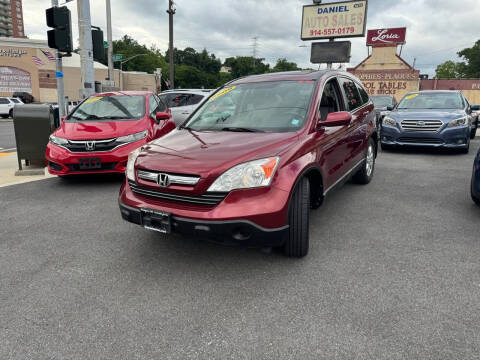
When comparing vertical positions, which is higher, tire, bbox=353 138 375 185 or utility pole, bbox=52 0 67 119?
utility pole, bbox=52 0 67 119

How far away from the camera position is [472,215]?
455 centimetres

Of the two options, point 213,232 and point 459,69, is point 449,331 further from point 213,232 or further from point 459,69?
point 459,69

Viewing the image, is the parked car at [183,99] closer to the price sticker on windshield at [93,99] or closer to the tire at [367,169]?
the price sticker on windshield at [93,99]

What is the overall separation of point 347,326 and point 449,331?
2.06ft

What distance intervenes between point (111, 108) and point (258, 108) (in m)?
3.94

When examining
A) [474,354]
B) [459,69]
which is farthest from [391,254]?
[459,69]

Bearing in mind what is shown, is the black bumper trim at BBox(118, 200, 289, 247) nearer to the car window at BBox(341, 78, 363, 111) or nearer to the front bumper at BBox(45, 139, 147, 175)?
the car window at BBox(341, 78, 363, 111)

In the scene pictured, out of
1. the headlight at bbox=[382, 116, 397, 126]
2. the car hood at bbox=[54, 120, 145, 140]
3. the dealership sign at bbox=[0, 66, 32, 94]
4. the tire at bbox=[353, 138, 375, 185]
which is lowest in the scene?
the tire at bbox=[353, 138, 375, 185]

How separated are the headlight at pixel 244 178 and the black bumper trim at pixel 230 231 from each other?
0.88 ft

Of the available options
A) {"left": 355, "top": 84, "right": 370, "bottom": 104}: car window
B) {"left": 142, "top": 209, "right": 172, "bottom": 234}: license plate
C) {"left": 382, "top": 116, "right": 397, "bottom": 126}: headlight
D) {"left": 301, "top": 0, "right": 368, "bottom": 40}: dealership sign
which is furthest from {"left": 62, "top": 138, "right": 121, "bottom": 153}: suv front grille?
{"left": 301, "top": 0, "right": 368, "bottom": 40}: dealership sign

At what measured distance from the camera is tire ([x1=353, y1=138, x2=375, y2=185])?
580 centimetres

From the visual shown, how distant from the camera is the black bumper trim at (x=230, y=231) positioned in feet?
8.94

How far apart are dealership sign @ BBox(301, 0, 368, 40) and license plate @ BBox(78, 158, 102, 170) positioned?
89.2ft

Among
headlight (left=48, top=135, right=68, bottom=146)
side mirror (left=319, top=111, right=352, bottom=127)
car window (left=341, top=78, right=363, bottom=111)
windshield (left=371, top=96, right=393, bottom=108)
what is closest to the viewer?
side mirror (left=319, top=111, right=352, bottom=127)
